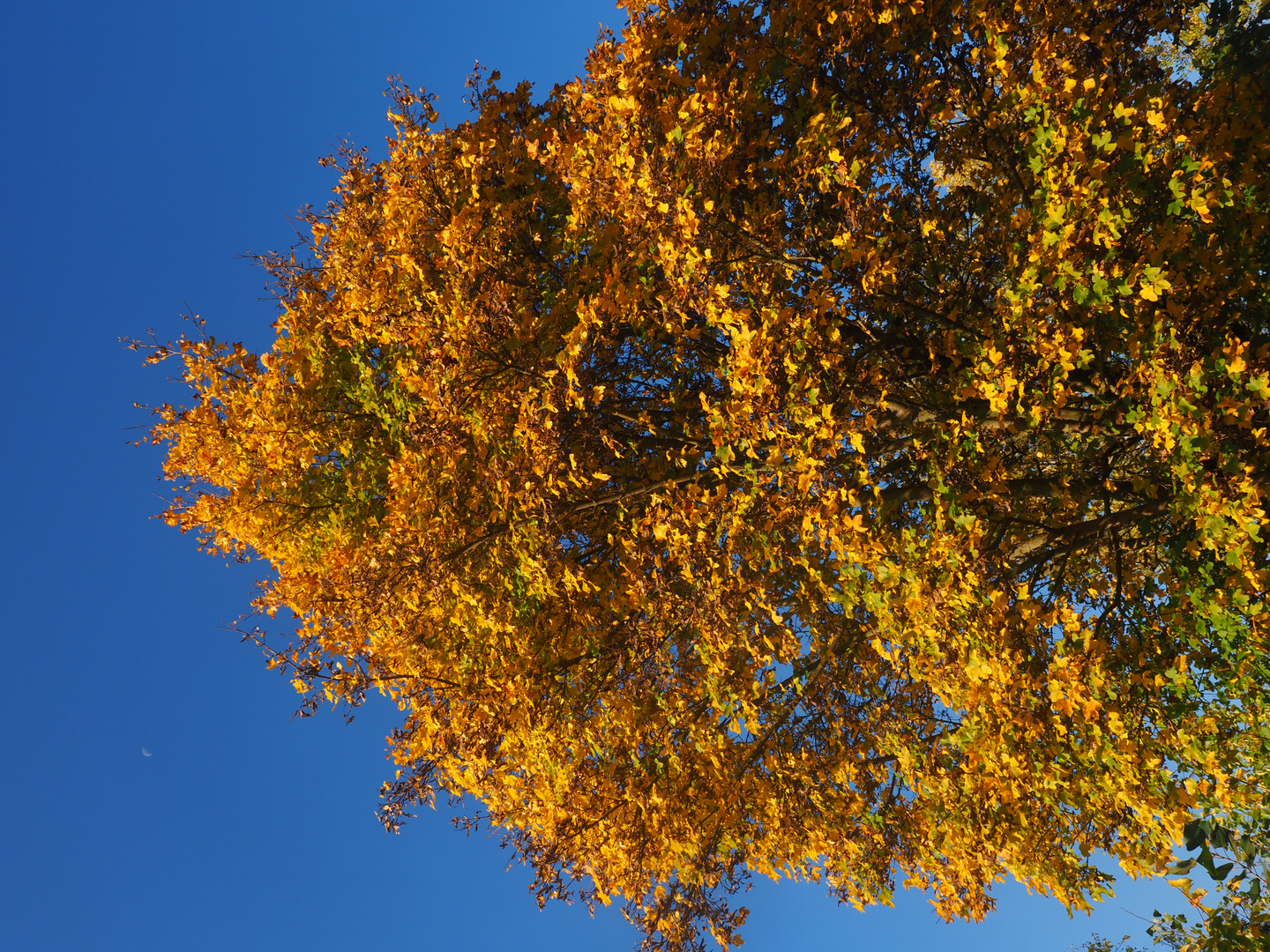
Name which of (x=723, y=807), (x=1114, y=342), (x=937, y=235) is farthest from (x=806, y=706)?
(x=937, y=235)

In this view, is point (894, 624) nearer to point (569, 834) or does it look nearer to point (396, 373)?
point (569, 834)

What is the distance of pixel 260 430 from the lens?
1038cm

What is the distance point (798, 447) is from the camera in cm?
700

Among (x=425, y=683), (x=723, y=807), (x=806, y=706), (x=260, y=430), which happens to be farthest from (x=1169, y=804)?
(x=260, y=430)

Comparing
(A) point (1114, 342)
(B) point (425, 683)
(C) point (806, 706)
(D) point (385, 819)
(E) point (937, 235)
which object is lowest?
(D) point (385, 819)

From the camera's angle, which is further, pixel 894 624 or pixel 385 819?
pixel 385 819

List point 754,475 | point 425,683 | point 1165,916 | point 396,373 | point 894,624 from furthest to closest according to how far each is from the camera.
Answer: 1. point 396,373
2. point 425,683
3. point 1165,916
4. point 754,475
5. point 894,624

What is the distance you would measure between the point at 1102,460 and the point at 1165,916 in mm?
4698

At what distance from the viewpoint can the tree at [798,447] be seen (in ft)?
20.7

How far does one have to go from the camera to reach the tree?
6.30 m

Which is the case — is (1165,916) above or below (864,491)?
below

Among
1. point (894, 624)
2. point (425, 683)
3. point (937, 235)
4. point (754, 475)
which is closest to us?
point (894, 624)

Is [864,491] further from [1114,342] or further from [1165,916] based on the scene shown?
[1165,916]

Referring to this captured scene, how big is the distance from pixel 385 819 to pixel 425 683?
1.56 metres
